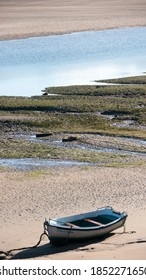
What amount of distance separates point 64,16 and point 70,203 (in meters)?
55.0

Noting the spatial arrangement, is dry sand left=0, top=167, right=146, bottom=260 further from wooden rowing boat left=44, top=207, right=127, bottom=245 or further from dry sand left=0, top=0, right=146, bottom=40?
dry sand left=0, top=0, right=146, bottom=40

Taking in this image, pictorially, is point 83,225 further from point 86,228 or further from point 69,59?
point 69,59

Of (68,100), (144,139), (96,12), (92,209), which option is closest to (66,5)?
(96,12)

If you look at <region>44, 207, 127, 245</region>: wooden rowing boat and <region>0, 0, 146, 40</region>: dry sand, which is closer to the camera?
<region>44, 207, 127, 245</region>: wooden rowing boat

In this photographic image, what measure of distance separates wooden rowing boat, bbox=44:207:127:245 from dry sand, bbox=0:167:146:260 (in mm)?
238

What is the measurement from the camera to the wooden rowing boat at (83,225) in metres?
19.8

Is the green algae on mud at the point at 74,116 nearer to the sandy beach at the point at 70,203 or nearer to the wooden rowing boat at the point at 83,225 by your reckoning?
the sandy beach at the point at 70,203

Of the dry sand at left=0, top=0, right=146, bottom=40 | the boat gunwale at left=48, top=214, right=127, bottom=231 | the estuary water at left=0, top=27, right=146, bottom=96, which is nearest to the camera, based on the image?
the boat gunwale at left=48, top=214, right=127, bottom=231

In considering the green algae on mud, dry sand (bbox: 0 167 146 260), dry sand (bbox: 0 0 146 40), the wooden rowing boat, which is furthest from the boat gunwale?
dry sand (bbox: 0 0 146 40)

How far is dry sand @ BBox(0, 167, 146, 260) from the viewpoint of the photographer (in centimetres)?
1970

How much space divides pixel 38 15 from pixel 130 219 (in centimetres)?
5778

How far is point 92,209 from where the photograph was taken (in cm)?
2341

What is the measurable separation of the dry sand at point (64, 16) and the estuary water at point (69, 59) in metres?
2.55

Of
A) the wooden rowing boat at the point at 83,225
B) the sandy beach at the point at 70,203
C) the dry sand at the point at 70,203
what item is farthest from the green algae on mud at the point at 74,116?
the wooden rowing boat at the point at 83,225
